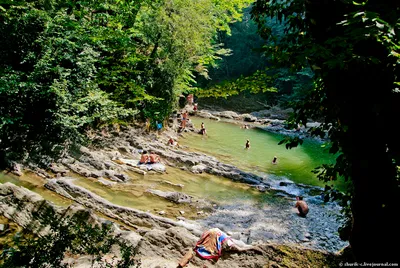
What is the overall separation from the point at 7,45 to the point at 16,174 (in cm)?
467

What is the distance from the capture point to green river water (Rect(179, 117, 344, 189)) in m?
16.4

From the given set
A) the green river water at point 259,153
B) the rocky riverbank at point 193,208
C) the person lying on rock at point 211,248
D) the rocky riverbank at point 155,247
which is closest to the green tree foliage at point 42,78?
the rocky riverbank at point 193,208

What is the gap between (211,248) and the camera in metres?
5.56

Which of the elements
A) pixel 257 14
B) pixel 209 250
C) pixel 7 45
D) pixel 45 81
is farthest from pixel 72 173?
pixel 257 14

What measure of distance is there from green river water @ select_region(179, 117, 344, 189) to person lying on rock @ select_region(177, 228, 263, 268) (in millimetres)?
10054

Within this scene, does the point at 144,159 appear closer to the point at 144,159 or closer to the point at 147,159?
the point at 144,159

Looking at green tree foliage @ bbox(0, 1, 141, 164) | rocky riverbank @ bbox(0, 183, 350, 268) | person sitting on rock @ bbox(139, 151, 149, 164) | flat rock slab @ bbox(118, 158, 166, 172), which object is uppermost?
green tree foliage @ bbox(0, 1, 141, 164)

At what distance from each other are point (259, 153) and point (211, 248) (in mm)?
15723

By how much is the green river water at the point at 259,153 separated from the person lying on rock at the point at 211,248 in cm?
1005

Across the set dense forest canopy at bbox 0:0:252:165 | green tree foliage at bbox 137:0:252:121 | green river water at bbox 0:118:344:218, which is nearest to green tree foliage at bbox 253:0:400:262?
green river water at bbox 0:118:344:218

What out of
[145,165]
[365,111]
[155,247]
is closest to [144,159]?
[145,165]

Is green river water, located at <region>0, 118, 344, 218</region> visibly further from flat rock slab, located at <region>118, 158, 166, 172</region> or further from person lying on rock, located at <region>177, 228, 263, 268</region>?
person lying on rock, located at <region>177, 228, 263, 268</region>

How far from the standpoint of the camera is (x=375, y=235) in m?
2.43

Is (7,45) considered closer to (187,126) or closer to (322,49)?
(322,49)
